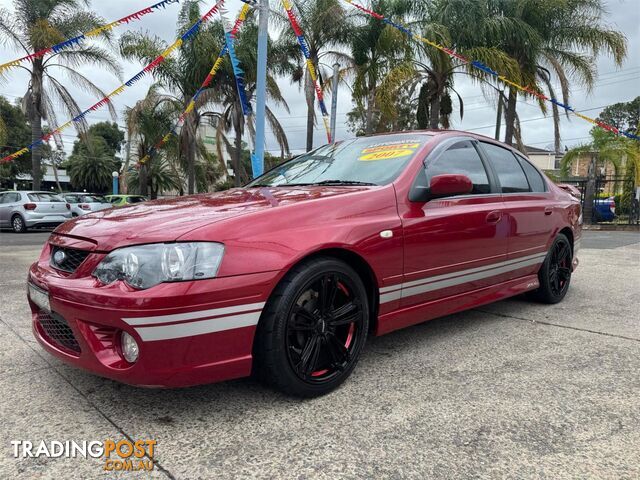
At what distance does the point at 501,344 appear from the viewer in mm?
3383

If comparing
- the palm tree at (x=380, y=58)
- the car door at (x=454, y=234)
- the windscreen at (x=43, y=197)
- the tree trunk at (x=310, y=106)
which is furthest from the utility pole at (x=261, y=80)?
the windscreen at (x=43, y=197)

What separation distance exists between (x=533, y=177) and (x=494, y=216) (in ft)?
3.69

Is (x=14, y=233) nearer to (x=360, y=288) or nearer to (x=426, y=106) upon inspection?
(x=426, y=106)

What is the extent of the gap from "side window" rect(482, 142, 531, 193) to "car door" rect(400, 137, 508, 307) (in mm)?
170

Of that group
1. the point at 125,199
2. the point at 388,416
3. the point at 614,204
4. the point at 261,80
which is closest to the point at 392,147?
the point at 388,416

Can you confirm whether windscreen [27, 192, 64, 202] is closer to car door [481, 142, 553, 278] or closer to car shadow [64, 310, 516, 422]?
car shadow [64, 310, 516, 422]

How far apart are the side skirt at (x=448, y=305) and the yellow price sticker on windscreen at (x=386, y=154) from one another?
3.24ft

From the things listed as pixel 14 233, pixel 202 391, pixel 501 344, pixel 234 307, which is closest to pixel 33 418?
pixel 202 391

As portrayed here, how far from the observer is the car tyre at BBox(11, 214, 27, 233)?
14.1m

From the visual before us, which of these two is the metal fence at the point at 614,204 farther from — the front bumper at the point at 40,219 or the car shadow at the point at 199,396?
the front bumper at the point at 40,219

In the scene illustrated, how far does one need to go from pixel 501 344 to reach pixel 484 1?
13.5 metres

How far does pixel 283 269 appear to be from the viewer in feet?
7.42

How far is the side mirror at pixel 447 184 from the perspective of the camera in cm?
288

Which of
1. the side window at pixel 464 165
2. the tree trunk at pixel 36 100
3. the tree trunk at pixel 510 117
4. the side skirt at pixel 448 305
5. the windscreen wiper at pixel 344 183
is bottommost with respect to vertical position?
the side skirt at pixel 448 305
